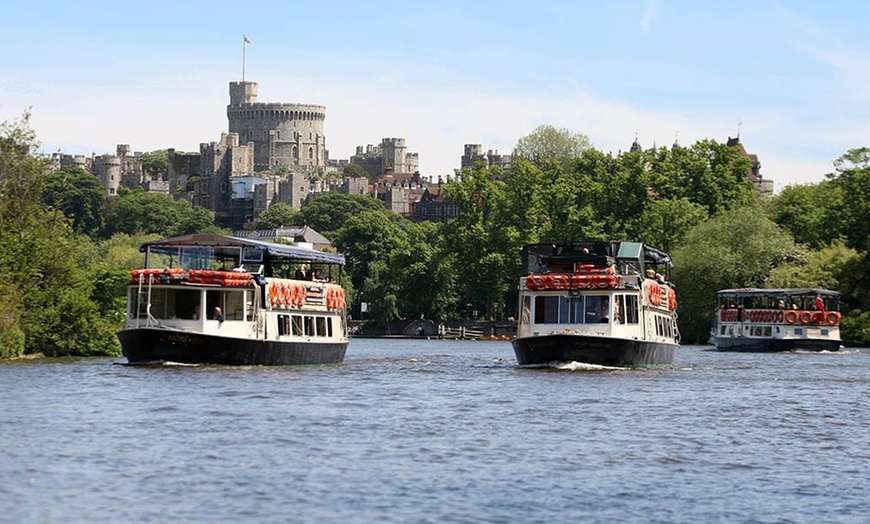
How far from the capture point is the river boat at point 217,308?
56.3 m

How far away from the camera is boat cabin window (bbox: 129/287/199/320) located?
5666 cm

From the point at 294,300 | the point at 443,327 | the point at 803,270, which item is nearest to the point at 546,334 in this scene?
the point at 294,300

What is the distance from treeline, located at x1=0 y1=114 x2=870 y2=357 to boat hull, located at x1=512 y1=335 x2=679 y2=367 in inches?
698

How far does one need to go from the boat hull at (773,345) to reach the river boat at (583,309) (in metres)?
38.4

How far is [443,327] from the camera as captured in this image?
529 ft

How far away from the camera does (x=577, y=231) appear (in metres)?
141

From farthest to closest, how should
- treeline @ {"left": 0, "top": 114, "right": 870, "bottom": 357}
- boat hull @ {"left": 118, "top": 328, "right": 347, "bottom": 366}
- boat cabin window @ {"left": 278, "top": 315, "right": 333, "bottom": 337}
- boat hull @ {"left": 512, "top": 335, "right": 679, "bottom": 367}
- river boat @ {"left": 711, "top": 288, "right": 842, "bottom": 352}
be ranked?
1. river boat @ {"left": 711, "top": 288, "right": 842, "bottom": 352}
2. treeline @ {"left": 0, "top": 114, "right": 870, "bottom": 357}
3. boat hull @ {"left": 512, "top": 335, "right": 679, "bottom": 367}
4. boat cabin window @ {"left": 278, "top": 315, "right": 333, "bottom": 337}
5. boat hull @ {"left": 118, "top": 328, "right": 347, "bottom": 366}

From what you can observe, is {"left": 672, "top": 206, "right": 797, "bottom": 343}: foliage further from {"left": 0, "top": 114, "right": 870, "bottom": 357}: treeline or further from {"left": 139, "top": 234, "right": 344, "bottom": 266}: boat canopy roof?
{"left": 139, "top": 234, "right": 344, "bottom": 266}: boat canopy roof

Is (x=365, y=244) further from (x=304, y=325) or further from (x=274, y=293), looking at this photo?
(x=274, y=293)

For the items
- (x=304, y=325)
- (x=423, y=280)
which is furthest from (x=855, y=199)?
(x=304, y=325)

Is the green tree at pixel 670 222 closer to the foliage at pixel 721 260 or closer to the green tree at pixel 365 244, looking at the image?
the foliage at pixel 721 260

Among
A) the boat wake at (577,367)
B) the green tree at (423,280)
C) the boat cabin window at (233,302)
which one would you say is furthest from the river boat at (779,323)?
the green tree at (423,280)

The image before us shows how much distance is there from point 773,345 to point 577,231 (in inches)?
1558

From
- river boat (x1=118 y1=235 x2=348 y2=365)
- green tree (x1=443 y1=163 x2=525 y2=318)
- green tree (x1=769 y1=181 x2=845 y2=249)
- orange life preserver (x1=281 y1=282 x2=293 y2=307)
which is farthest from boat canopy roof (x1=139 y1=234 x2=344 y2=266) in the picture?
green tree (x1=443 y1=163 x2=525 y2=318)
